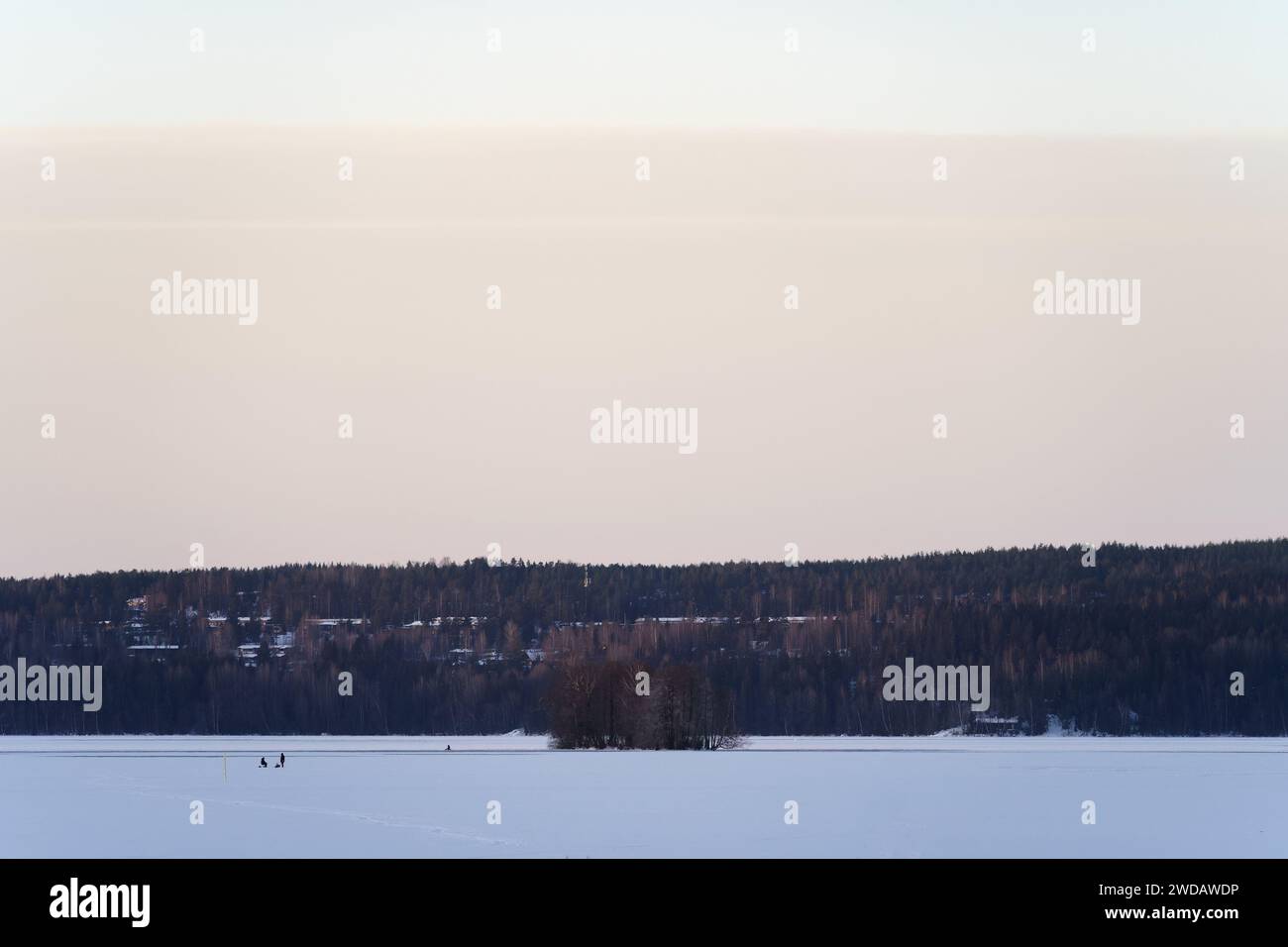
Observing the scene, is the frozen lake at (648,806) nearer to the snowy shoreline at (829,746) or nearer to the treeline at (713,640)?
the snowy shoreline at (829,746)

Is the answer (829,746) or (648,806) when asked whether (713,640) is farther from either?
(648,806)

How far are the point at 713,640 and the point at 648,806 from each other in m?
94.5

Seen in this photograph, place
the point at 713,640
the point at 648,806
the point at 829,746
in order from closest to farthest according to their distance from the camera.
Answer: the point at 648,806 < the point at 829,746 < the point at 713,640

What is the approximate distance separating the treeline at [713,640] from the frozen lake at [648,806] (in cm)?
4930

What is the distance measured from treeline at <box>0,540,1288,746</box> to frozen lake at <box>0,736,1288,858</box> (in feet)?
162

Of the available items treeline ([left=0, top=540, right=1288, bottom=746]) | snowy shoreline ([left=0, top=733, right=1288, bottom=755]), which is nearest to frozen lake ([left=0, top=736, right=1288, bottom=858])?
snowy shoreline ([left=0, top=733, right=1288, bottom=755])

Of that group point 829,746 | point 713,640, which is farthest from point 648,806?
point 713,640

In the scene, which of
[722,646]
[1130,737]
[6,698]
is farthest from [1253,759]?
[6,698]

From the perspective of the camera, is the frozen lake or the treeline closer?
the frozen lake

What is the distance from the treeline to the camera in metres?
118

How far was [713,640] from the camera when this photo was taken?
13338 centimetres

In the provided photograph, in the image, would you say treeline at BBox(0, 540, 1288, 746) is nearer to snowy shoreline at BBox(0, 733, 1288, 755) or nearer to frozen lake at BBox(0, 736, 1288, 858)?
snowy shoreline at BBox(0, 733, 1288, 755)
